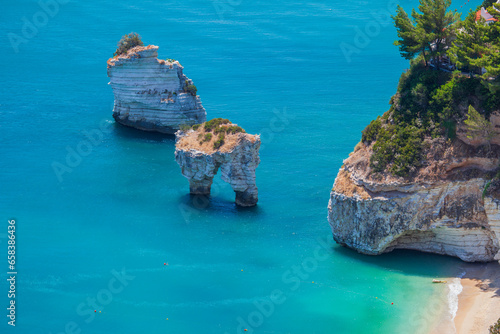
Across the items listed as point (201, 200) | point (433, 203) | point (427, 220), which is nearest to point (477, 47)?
point (433, 203)

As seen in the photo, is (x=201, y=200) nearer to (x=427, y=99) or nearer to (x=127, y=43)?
(x=427, y=99)

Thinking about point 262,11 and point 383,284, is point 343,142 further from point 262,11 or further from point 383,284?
point 262,11

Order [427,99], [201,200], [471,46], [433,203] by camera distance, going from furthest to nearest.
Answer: [201,200], [427,99], [433,203], [471,46]

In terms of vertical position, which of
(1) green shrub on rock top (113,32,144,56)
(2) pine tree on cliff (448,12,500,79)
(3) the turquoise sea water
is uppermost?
(2) pine tree on cliff (448,12,500,79)

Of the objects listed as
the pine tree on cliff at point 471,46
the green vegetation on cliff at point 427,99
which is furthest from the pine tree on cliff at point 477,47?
the green vegetation on cliff at point 427,99

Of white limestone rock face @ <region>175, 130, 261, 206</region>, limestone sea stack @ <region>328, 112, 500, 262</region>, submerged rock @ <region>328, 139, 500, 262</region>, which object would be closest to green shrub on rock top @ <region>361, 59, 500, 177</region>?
limestone sea stack @ <region>328, 112, 500, 262</region>

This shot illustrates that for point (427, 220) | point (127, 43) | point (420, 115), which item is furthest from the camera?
point (127, 43)

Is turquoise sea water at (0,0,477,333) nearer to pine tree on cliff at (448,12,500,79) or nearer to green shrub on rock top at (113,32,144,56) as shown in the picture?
green shrub on rock top at (113,32,144,56)
